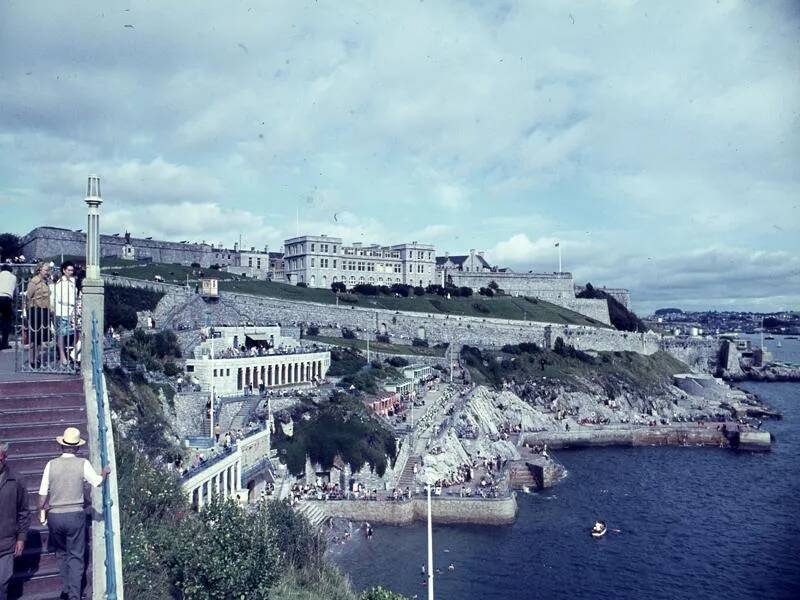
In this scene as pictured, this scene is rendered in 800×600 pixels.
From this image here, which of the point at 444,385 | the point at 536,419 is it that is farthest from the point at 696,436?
the point at 444,385

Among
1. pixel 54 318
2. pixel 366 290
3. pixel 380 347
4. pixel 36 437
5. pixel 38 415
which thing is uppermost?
pixel 366 290

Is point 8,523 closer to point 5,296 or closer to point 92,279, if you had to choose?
point 92,279

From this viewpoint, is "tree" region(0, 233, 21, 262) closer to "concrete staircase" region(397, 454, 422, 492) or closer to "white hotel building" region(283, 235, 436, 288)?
"concrete staircase" region(397, 454, 422, 492)

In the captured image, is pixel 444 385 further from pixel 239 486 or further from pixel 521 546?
pixel 239 486

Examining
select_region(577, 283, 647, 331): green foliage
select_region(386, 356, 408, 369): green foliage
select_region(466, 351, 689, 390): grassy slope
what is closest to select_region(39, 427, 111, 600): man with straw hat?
select_region(386, 356, 408, 369): green foliage

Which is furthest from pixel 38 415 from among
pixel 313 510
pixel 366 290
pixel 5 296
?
pixel 366 290
